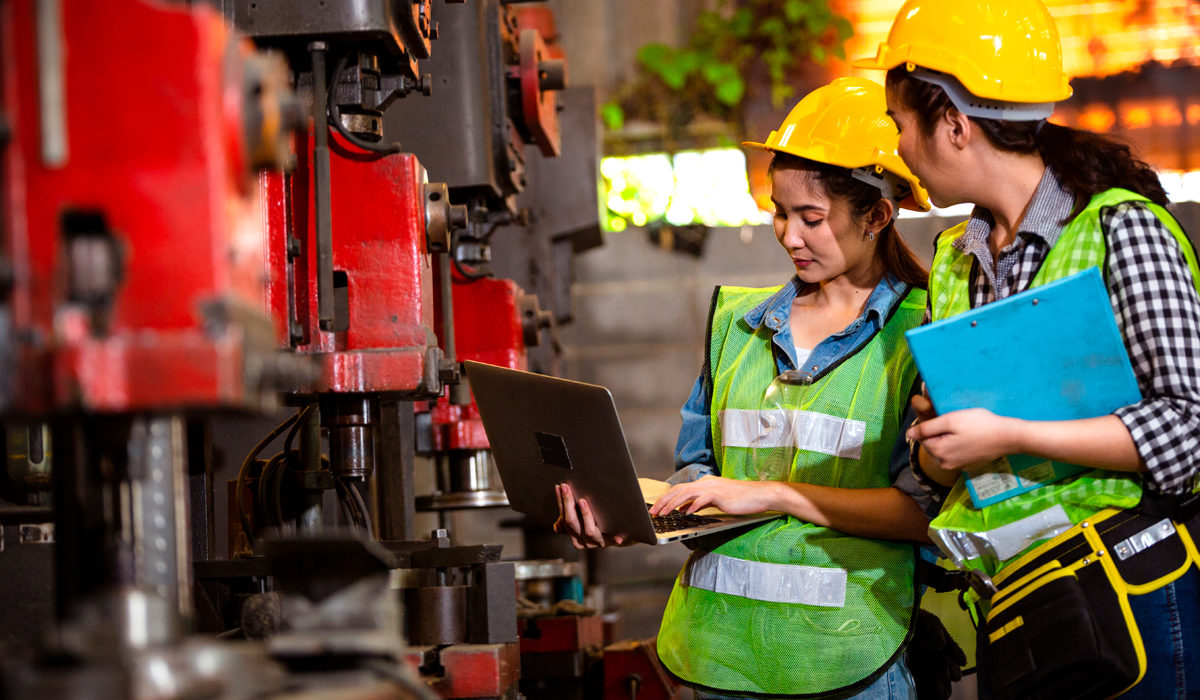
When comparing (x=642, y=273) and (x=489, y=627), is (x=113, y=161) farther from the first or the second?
(x=642, y=273)

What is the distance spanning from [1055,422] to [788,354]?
562mm

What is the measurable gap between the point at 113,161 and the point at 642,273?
4.03 m

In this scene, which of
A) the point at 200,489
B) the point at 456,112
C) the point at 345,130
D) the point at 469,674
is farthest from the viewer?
the point at 456,112

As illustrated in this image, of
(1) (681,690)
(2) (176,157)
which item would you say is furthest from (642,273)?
(2) (176,157)

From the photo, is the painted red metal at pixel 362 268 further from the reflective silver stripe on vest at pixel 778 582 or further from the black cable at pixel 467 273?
the black cable at pixel 467 273

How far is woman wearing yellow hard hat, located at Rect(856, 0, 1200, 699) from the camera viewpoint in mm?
1309

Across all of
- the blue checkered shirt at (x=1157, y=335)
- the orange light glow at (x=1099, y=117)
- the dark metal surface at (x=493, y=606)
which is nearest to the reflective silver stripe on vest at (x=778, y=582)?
the dark metal surface at (x=493, y=606)

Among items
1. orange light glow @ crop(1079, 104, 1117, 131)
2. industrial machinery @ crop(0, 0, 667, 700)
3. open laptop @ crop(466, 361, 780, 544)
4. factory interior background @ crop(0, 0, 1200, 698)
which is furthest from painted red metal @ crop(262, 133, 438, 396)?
orange light glow @ crop(1079, 104, 1117, 131)

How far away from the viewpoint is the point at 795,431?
1.78 metres

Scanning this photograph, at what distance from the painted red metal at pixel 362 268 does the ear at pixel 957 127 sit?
33.6 inches

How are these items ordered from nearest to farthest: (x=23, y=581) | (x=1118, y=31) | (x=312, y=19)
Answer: (x=312, y=19), (x=23, y=581), (x=1118, y=31)

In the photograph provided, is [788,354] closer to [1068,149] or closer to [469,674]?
[1068,149]

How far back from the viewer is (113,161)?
30.0 inches

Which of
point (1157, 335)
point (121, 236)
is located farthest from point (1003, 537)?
point (121, 236)
